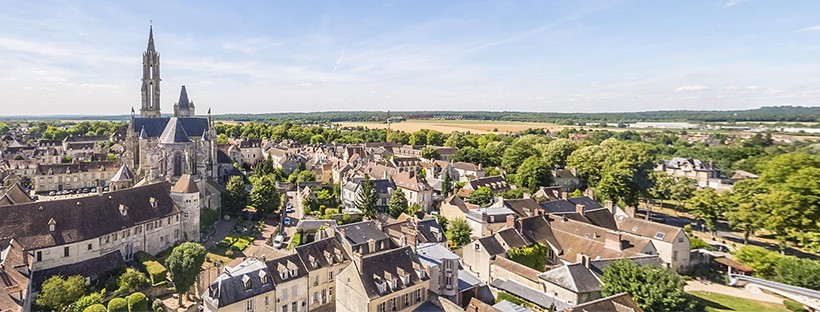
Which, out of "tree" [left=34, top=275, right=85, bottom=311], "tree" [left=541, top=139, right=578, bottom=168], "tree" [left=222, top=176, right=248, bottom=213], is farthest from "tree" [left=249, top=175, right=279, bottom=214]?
"tree" [left=541, top=139, right=578, bottom=168]

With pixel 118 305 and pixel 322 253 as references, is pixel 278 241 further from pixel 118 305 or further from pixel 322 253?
pixel 118 305

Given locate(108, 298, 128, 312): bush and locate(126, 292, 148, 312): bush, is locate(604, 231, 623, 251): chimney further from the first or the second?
locate(108, 298, 128, 312): bush

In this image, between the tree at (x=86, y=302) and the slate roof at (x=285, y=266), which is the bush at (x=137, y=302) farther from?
the slate roof at (x=285, y=266)

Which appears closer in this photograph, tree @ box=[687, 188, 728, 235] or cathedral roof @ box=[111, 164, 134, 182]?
cathedral roof @ box=[111, 164, 134, 182]

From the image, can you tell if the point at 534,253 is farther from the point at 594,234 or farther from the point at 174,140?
the point at 174,140

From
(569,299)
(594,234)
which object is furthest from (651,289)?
(594,234)

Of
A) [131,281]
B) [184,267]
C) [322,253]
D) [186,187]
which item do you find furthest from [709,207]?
[131,281]
